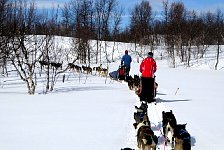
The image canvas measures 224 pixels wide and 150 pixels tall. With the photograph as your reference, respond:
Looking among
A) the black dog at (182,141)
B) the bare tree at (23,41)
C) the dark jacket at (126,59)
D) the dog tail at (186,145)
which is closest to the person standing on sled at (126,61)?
the dark jacket at (126,59)

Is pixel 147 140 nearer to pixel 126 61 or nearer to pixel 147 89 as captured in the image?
pixel 147 89

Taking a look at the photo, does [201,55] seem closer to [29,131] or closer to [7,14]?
[7,14]

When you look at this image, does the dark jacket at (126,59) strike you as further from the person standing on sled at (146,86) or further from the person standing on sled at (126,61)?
the person standing on sled at (146,86)

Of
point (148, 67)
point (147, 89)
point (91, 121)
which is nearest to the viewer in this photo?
point (91, 121)

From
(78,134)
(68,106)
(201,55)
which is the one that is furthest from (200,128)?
(201,55)

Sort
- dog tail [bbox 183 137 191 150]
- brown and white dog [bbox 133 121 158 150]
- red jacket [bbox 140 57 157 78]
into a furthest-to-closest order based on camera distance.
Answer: red jacket [bbox 140 57 157 78]
brown and white dog [bbox 133 121 158 150]
dog tail [bbox 183 137 191 150]

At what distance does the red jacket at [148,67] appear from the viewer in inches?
390

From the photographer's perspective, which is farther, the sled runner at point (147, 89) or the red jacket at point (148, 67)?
the sled runner at point (147, 89)

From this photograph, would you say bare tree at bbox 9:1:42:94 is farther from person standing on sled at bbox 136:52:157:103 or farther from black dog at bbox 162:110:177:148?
black dog at bbox 162:110:177:148

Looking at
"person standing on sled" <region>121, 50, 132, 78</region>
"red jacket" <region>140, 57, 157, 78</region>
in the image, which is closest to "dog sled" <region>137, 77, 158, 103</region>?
"red jacket" <region>140, 57, 157, 78</region>

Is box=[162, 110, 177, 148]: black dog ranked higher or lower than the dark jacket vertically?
lower

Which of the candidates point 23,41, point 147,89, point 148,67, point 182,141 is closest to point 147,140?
point 182,141

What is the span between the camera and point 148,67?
32.9 feet

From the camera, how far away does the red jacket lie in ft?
32.5
